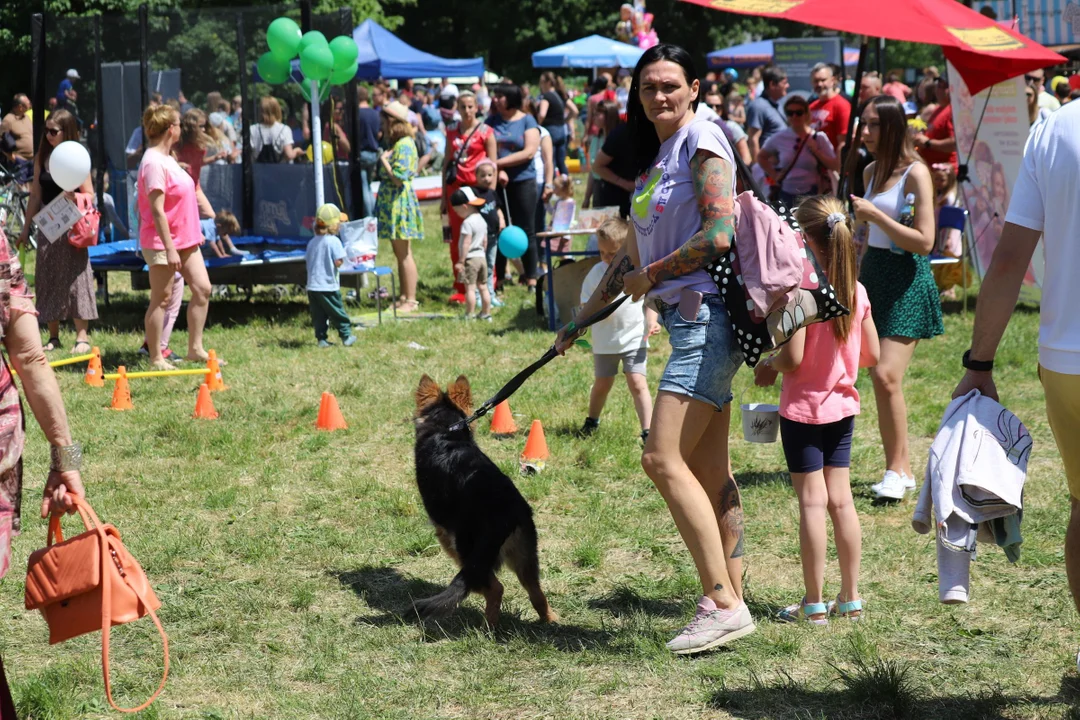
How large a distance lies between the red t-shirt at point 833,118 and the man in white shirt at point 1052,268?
900 centimetres

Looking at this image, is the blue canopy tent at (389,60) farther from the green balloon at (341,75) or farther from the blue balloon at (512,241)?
the blue balloon at (512,241)

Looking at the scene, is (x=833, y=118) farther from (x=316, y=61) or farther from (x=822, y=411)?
(x=822, y=411)

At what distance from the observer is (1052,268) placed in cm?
301

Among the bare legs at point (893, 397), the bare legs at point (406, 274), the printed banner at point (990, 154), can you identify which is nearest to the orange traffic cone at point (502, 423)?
the bare legs at point (893, 397)

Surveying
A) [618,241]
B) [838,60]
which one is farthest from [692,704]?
[838,60]

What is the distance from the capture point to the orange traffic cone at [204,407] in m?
7.61

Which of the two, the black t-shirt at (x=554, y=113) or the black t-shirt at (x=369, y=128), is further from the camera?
the black t-shirt at (x=554, y=113)

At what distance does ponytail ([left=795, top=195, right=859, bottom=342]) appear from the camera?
414 centimetres

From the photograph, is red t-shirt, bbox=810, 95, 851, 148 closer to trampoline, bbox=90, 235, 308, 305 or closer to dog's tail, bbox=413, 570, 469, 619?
trampoline, bbox=90, 235, 308, 305

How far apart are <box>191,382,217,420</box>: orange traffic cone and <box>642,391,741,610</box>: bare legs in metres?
4.59

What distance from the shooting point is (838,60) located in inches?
1063

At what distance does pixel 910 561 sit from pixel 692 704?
69.4 inches

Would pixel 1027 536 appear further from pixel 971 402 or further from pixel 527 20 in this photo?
pixel 527 20

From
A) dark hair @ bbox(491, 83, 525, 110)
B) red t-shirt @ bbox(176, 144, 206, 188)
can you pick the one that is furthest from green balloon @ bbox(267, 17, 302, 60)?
dark hair @ bbox(491, 83, 525, 110)
